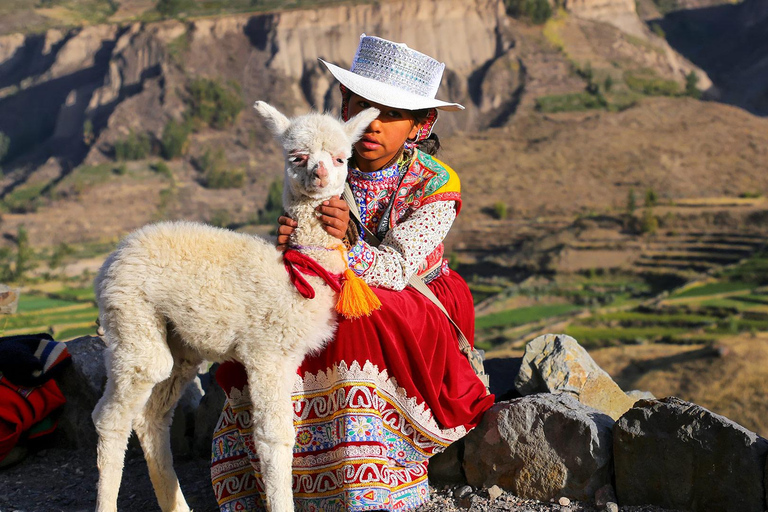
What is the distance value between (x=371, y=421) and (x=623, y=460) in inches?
40.1

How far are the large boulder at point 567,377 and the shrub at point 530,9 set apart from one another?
42.8 m

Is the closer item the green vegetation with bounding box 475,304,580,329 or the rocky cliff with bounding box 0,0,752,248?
the green vegetation with bounding box 475,304,580,329

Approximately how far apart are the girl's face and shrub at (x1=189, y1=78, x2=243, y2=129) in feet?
122

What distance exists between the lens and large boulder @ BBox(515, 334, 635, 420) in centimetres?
359

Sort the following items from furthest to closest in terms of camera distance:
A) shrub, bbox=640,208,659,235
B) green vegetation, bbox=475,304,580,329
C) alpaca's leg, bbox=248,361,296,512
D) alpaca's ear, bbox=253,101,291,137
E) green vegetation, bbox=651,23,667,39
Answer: green vegetation, bbox=651,23,667,39, shrub, bbox=640,208,659,235, green vegetation, bbox=475,304,580,329, alpaca's ear, bbox=253,101,291,137, alpaca's leg, bbox=248,361,296,512

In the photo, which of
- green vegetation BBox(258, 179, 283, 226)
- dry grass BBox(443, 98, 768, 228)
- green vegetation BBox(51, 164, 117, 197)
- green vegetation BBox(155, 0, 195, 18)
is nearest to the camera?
green vegetation BBox(258, 179, 283, 226)

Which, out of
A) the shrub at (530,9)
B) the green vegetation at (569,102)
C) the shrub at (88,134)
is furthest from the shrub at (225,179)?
the shrub at (530,9)

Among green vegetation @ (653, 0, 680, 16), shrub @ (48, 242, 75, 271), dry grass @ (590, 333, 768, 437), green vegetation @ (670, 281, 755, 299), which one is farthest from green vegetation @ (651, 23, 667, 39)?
shrub @ (48, 242, 75, 271)

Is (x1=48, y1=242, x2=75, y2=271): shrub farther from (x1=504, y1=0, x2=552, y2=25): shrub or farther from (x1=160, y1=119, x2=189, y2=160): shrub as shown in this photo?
(x1=504, y1=0, x2=552, y2=25): shrub

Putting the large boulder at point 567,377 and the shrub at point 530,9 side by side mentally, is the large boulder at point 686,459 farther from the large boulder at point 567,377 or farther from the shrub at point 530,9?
the shrub at point 530,9

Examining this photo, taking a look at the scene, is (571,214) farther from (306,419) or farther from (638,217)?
(306,419)

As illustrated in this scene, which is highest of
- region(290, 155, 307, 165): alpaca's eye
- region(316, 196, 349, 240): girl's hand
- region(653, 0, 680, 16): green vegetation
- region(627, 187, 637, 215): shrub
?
region(653, 0, 680, 16): green vegetation

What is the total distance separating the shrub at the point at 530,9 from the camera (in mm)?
43381

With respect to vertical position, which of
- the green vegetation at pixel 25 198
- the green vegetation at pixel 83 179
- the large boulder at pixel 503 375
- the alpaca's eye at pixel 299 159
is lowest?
the green vegetation at pixel 25 198
